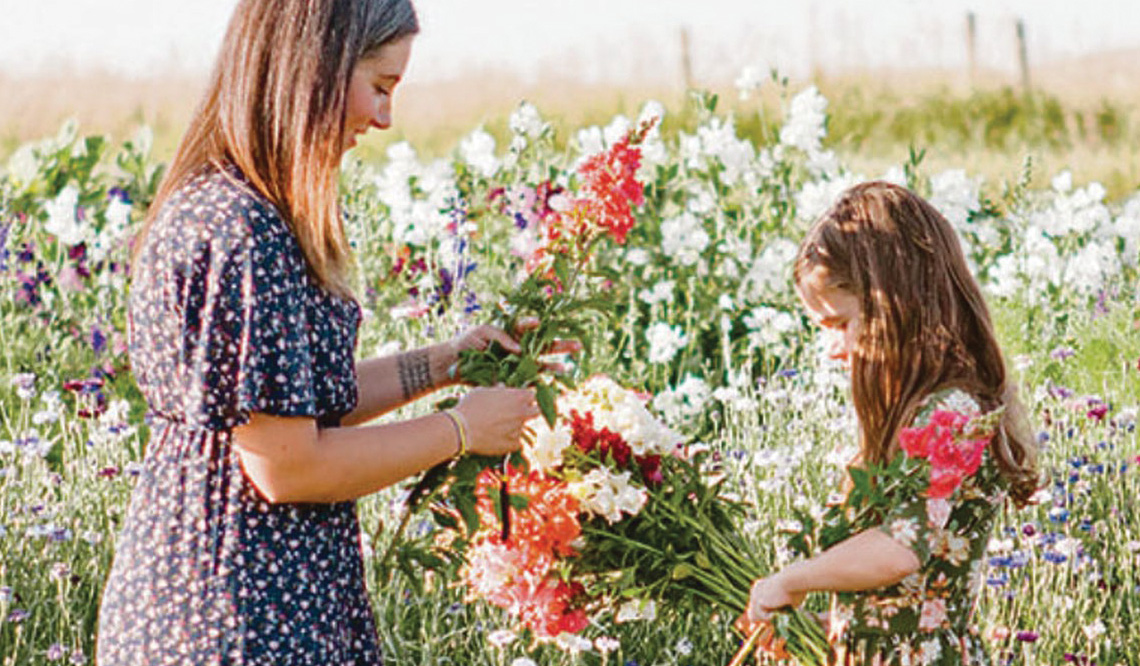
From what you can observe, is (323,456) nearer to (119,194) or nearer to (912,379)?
(912,379)

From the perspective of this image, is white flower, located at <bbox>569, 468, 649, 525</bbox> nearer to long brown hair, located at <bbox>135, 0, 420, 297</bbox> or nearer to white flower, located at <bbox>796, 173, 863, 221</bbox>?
long brown hair, located at <bbox>135, 0, 420, 297</bbox>

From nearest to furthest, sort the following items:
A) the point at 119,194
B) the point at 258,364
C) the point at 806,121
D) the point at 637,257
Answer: the point at 258,364
the point at 637,257
the point at 806,121
the point at 119,194

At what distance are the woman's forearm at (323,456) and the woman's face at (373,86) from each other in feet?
1.23

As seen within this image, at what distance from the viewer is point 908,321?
101 inches

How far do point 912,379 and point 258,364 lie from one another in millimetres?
1060

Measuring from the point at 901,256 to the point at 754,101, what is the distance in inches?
464

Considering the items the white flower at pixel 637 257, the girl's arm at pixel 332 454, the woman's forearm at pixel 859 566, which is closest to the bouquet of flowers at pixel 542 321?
the girl's arm at pixel 332 454

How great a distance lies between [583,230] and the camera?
2.60 meters

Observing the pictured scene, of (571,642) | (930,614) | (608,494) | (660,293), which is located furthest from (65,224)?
(930,614)

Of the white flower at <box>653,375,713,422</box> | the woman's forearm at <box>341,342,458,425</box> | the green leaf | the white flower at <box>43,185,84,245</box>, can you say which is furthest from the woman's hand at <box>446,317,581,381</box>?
the white flower at <box>43,185,84,245</box>

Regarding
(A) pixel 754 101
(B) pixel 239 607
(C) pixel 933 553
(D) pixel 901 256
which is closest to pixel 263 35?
(B) pixel 239 607

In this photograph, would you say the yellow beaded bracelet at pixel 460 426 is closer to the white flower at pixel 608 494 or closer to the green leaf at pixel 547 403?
the green leaf at pixel 547 403

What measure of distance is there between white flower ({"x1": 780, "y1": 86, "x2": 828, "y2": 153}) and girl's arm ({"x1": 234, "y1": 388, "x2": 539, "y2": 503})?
3.96m

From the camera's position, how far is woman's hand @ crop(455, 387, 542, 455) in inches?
86.6
